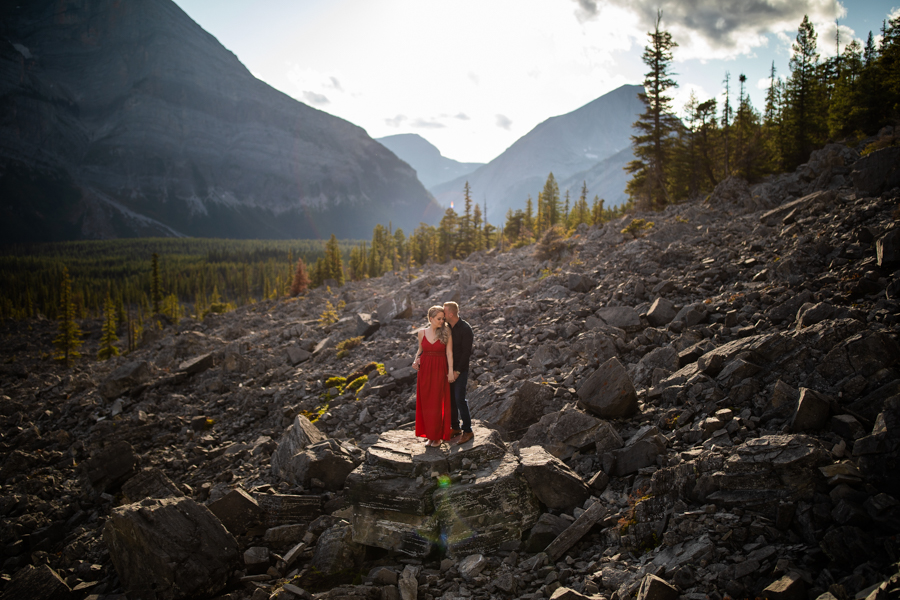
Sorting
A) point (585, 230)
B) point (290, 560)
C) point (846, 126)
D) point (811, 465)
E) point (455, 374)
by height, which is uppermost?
point (846, 126)

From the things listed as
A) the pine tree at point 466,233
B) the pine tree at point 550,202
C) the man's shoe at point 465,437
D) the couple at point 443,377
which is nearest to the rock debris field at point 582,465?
the man's shoe at point 465,437

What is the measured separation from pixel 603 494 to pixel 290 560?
19.6ft

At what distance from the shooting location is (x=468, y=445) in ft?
26.8

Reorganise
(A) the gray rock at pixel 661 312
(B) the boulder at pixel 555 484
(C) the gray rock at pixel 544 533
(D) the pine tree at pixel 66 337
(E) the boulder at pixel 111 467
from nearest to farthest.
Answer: (C) the gray rock at pixel 544 533 → (B) the boulder at pixel 555 484 → (A) the gray rock at pixel 661 312 → (E) the boulder at pixel 111 467 → (D) the pine tree at pixel 66 337

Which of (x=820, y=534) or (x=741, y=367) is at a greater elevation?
(x=741, y=367)

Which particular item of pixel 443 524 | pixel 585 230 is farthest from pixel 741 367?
pixel 585 230

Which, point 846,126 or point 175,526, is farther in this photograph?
point 846,126

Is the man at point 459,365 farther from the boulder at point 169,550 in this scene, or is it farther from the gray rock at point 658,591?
the boulder at point 169,550

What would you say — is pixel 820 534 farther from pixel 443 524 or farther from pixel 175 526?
pixel 175 526

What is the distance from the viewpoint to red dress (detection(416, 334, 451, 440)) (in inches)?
339

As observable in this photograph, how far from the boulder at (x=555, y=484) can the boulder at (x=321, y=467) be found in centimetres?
466

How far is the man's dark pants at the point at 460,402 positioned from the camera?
28.4 feet

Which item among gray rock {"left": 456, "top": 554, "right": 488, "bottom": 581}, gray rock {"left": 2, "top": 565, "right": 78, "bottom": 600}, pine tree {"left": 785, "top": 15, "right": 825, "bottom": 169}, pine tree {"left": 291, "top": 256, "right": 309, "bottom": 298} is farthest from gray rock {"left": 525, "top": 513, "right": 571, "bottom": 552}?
pine tree {"left": 291, "top": 256, "right": 309, "bottom": 298}

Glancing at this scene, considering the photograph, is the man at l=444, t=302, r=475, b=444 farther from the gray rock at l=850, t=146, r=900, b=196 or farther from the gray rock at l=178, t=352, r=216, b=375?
the gray rock at l=178, t=352, r=216, b=375
